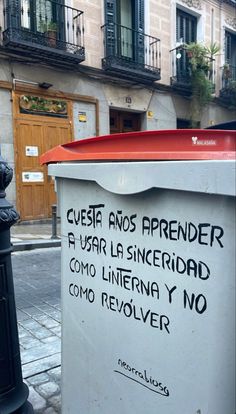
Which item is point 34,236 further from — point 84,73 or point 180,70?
point 180,70

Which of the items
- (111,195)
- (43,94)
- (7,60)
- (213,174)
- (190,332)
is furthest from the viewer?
(43,94)

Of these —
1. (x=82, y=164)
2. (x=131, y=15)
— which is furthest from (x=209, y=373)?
(x=131, y=15)

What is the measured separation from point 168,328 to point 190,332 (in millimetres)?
105

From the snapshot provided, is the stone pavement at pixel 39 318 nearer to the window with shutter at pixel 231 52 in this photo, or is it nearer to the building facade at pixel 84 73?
the building facade at pixel 84 73

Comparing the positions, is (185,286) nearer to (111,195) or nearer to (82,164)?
(111,195)

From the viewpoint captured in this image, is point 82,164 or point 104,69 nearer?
point 82,164

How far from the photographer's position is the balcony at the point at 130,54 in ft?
36.7

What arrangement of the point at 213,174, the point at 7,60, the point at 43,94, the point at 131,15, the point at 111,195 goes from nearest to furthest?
the point at 213,174 → the point at 111,195 → the point at 7,60 → the point at 43,94 → the point at 131,15

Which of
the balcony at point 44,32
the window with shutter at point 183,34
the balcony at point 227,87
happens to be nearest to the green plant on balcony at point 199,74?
the window with shutter at point 183,34

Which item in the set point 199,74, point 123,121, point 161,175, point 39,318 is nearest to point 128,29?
point 123,121

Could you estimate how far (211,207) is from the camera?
1278 millimetres

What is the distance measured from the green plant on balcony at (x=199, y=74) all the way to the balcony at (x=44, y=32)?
4.42 m

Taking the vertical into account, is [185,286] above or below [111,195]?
below

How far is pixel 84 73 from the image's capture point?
1091 cm
